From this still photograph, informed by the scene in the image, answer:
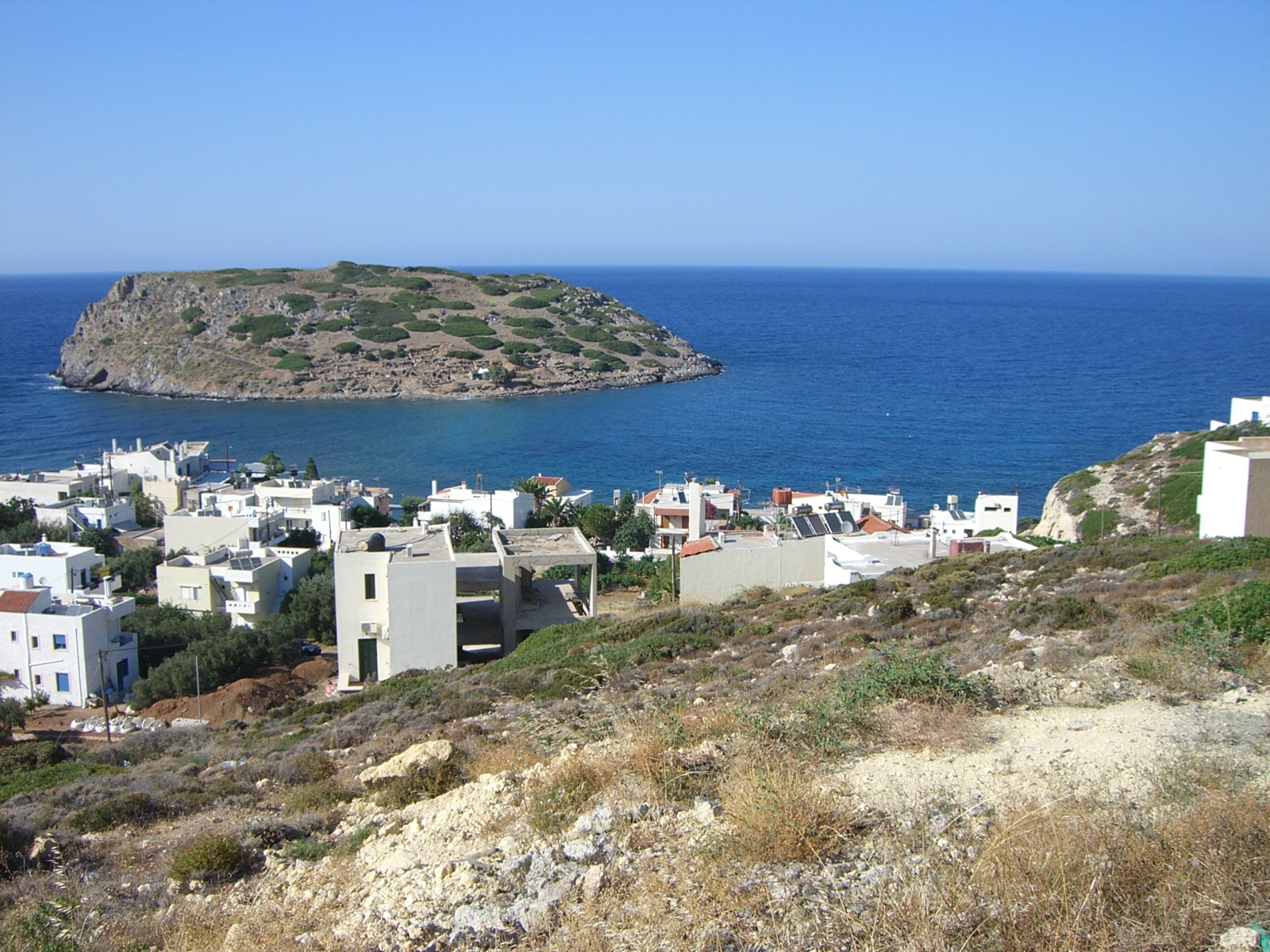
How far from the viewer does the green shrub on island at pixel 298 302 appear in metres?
82.9

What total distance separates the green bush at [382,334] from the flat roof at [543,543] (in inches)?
2398

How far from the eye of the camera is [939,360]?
87.9 m

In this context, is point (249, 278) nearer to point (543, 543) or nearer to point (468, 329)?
point (468, 329)

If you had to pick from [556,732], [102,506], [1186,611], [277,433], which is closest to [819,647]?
[1186,611]

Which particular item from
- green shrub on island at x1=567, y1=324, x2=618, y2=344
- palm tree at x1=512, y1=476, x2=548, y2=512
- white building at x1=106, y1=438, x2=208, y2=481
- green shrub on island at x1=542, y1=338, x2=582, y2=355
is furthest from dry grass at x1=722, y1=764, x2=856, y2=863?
green shrub on island at x1=567, y1=324, x2=618, y2=344

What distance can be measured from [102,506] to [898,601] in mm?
31044

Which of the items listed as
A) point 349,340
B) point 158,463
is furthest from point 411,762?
point 349,340

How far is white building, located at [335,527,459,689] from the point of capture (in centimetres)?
1675

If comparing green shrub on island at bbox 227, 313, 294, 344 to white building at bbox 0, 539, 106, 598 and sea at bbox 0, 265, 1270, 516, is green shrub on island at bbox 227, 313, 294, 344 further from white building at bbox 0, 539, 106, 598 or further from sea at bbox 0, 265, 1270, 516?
white building at bbox 0, 539, 106, 598

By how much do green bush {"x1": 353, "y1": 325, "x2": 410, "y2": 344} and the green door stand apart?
63311mm

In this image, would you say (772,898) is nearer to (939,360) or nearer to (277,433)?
(277,433)

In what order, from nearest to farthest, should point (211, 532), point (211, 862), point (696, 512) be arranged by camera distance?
point (211, 862), point (211, 532), point (696, 512)

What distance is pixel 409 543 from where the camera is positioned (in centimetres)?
1909

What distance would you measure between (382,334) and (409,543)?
63.0 metres
